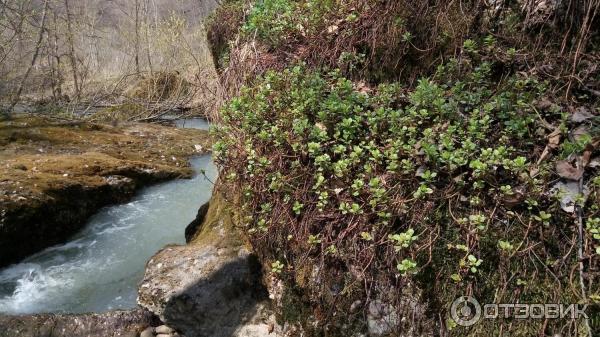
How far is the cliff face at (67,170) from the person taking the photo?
5.07 metres

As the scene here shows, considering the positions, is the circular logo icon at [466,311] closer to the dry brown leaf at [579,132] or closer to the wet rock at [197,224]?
the dry brown leaf at [579,132]

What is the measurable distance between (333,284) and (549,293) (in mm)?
1178

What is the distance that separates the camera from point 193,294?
124 inches

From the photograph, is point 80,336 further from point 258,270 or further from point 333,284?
point 333,284

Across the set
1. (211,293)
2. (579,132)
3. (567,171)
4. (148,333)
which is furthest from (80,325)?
(579,132)

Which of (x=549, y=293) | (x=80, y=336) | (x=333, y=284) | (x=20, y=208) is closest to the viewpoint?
(x=549, y=293)

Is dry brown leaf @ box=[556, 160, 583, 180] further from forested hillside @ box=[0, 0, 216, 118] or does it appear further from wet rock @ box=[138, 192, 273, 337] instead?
forested hillside @ box=[0, 0, 216, 118]

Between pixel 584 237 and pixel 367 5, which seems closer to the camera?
pixel 584 237


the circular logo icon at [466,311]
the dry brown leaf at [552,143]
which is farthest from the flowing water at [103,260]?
the dry brown leaf at [552,143]

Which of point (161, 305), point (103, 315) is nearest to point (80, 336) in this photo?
point (103, 315)

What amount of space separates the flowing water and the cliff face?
0.23m

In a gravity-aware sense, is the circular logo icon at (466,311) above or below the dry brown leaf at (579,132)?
below

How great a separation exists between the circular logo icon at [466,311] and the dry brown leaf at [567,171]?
87 centimetres

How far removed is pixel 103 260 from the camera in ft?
16.3
